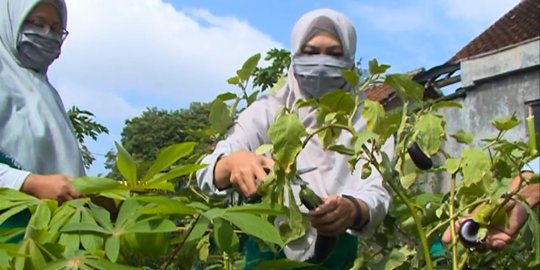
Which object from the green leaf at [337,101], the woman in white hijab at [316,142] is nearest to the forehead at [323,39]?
the woman in white hijab at [316,142]

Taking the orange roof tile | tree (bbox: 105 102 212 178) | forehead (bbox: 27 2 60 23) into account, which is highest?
the orange roof tile

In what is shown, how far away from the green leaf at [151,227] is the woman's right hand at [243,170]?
Answer: 243mm

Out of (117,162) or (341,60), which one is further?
(341,60)

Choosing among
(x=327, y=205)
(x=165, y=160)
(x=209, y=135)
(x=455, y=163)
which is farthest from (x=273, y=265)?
A: (x=209, y=135)

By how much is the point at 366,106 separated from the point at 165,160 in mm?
316

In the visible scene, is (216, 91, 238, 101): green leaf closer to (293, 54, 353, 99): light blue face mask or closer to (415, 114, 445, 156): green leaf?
(293, 54, 353, 99): light blue face mask

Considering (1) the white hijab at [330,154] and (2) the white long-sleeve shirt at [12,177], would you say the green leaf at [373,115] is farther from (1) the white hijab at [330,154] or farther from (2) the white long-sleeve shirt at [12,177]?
(2) the white long-sleeve shirt at [12,177]

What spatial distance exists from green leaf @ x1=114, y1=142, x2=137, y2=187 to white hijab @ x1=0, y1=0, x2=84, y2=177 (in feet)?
1.63

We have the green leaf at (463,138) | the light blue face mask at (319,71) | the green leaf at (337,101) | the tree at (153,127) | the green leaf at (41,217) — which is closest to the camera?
the green leaf at (41,217)

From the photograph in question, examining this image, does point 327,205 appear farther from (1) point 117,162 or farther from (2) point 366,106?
(1) point 117,162

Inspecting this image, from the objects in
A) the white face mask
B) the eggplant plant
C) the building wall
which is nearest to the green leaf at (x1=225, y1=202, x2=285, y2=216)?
the eggplant plant

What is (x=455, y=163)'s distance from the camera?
136 centimetres

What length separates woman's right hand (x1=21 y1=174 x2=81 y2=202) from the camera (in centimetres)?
130

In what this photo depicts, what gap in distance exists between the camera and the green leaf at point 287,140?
3.72ft
